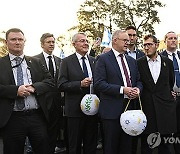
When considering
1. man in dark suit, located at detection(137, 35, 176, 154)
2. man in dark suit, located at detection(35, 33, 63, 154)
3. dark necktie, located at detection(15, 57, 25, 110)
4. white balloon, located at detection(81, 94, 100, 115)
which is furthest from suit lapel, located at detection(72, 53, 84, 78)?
dark necktie, located at detection(15, 57, 25, 110)

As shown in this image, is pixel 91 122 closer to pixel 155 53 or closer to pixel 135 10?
pixel 155 53

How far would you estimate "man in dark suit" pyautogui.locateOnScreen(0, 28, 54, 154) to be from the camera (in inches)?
142

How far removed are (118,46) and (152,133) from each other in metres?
1.36

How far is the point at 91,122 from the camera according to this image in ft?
15.3

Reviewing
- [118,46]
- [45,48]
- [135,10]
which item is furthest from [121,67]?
[135,10]

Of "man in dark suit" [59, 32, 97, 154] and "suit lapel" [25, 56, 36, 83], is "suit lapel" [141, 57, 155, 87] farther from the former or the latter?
"suit lapel" [25, 56, 36, 83]

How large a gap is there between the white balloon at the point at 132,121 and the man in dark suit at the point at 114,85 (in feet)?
0.94

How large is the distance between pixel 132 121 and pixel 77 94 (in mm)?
1139

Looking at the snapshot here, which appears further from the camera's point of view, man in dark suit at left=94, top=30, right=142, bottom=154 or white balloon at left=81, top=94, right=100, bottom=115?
white balloon at left=81, top=94, right=100, bottom=115

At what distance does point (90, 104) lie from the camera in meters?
4.26

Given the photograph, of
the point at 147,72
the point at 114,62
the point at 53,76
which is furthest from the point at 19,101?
the point at 147,72

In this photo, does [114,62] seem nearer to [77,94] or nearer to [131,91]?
[131,91]

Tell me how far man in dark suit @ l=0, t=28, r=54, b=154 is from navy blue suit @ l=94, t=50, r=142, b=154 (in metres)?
0.75

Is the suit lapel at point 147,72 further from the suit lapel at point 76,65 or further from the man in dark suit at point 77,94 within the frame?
the suit lapel at point 76,65
